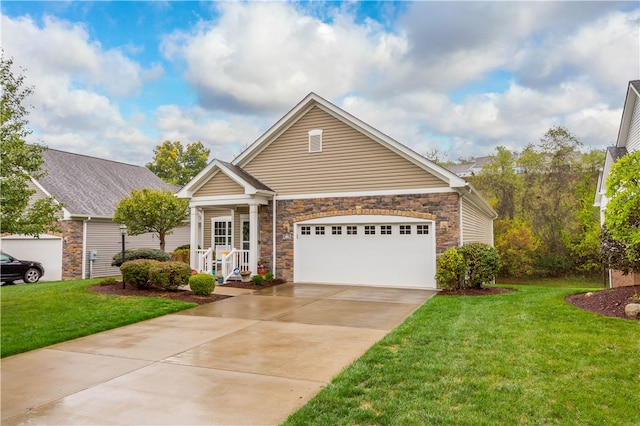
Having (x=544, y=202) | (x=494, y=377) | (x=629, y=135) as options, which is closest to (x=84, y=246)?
(x=494, y=377)

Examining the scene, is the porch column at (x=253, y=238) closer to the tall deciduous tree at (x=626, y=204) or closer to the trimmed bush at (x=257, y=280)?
the trimmed bush at (x=257, y=280)

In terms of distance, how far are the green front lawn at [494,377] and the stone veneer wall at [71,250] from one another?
16.6 meters

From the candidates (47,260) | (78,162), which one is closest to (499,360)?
(47,260)

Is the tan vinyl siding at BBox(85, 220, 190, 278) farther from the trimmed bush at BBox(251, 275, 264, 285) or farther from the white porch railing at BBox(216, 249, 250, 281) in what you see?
the trimmed bush at BBox(251, 275, 264, 285)

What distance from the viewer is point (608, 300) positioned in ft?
27.6

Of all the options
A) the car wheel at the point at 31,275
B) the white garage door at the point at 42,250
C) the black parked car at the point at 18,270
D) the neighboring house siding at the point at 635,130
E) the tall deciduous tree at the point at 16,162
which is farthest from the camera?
the white garage door at the point at 42,250

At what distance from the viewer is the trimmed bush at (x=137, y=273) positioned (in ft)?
38.3

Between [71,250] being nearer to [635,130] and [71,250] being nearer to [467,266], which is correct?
[467,266]

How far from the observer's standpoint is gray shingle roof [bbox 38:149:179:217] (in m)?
19.2

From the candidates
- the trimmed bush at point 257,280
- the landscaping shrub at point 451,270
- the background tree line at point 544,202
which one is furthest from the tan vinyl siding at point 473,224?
the trimmed bush at point 257,280

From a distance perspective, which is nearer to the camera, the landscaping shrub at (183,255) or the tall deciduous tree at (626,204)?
the tall deciduous tree at (626,204)

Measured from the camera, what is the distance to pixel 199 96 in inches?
778

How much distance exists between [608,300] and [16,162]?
43.0 feet

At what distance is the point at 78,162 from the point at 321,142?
16.0 m
